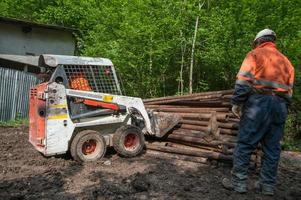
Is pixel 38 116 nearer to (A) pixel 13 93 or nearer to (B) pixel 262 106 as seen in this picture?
(B) pixel 262 106

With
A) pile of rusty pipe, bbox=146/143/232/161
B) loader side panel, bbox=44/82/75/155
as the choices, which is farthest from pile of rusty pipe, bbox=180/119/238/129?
loader side panel, bbox=44/82/75/155

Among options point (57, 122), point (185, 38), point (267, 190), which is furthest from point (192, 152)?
point (185, 38)

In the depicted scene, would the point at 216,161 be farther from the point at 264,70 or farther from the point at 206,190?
the point at 264,70

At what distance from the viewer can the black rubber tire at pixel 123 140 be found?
26.9 ft

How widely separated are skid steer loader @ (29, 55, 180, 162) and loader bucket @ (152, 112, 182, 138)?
0.07 ft

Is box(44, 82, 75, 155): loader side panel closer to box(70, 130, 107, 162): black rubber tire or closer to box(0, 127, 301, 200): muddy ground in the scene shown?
box(70, 130, 107, 162): black rubber tire

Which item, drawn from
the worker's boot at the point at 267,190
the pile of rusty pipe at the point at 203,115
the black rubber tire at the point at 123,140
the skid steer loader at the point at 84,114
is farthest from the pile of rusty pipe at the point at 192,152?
the worker's boot at the point at 267,190

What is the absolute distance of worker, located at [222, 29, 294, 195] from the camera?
5758mm

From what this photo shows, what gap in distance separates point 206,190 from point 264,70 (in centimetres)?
194

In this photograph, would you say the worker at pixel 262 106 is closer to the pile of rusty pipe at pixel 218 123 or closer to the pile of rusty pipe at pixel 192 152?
the pile of rusty pipe at pixel 192 152

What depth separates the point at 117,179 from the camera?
264 inches

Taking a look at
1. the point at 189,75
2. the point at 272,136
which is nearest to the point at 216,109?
the point at 272,136

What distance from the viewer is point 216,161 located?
7793mm

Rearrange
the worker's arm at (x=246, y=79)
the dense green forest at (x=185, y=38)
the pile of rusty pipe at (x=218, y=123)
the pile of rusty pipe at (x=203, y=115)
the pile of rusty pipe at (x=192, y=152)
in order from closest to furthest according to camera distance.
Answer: the worker's arm at (x=246, y=79) → the pile of rusty pipe at (x=192, y=152) → the pile of rusty pipe at (x=218, y=123) → the pile of rusty pipe at (x=203, y=115) → the dense green forest at (x=185, y=38)
